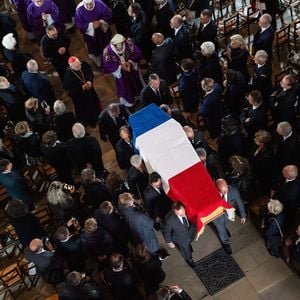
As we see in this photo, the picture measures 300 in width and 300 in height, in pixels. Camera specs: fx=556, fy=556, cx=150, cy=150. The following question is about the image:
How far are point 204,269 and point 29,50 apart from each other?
686 cm

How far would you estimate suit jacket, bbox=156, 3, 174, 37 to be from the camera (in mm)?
11070

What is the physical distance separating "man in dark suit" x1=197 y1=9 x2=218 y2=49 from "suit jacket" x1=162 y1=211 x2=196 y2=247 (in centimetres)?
406

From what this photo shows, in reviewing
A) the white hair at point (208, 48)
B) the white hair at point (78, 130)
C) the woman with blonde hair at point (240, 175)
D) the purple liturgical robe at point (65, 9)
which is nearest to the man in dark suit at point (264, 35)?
the white hair at point (208, 48)

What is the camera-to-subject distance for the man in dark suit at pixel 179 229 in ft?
25.2

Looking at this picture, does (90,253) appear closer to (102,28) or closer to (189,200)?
(189,200)

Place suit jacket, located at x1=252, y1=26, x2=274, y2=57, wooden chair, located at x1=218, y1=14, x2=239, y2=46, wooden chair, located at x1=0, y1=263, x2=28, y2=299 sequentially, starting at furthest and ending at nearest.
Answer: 1. wooden chair, located at x1=218, y1=14, x2=239, y2=46
2. suit jacket, located at x1=252, y1=26, x2=274, y2=57
3. wooden chair, located at x1=0, y1=263, x2=28, y2=299

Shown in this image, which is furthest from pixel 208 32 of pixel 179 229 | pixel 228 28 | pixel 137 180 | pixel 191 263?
pixel 191 263

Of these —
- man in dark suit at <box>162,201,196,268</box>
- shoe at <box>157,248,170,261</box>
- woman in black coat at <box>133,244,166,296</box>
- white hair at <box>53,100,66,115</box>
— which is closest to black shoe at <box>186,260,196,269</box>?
man in dark suit at <box>162,201,196,268</box>

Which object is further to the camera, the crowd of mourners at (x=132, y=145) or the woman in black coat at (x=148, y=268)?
the crowd of mourners at (x=132, y=145)

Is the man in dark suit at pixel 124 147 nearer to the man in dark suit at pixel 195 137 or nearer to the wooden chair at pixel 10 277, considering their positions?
the man in dark suit at pixel 195 137

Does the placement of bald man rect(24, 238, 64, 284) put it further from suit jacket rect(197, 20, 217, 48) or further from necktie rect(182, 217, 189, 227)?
suit jacket rect(197, 20, 217, 48)

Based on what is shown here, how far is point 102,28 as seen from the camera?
37.0 ft

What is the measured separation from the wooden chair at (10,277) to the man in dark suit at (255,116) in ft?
14.1

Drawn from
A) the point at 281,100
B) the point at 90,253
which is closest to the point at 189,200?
the point at 90,253
